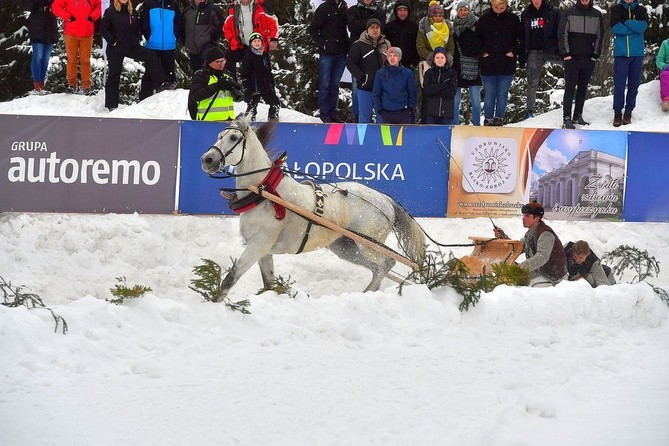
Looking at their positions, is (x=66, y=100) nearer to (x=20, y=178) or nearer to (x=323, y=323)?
(x=20, y=178)

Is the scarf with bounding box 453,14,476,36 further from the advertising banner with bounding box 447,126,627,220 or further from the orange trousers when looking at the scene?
the orange trousers

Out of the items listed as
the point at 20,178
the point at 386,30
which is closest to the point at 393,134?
the point at 386,30

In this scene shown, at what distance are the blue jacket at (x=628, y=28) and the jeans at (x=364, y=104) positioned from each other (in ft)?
11.2

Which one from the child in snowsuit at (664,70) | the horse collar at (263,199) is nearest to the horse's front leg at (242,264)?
the horse collar at (263,199)

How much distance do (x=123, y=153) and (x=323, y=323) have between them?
18.7 ft

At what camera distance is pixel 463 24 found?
14500 mm

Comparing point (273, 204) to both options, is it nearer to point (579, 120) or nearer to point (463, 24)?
point (463, 24)

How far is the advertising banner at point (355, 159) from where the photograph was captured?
40.9 ft

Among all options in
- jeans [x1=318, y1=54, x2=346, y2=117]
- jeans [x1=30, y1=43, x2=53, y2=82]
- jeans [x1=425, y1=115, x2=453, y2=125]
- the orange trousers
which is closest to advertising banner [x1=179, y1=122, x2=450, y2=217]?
jeans [x1=425, y1=115, x2=453, y2=125]

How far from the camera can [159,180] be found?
12430 millimetres

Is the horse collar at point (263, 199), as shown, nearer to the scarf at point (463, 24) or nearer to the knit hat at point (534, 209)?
the knit hat at point (534, 209)

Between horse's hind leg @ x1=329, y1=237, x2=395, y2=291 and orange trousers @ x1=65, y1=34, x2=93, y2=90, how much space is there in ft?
20.0

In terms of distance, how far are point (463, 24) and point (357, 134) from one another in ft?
9.29

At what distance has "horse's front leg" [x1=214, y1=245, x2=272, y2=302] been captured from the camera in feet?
30.5
